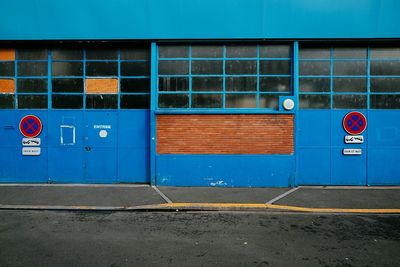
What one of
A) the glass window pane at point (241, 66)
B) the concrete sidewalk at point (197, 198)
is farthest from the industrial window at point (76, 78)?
the concrete sidewalk at point (197, 198)

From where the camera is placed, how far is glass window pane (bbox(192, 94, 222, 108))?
9672mm

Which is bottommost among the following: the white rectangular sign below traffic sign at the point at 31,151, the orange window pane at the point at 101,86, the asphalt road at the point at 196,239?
the asphalt road at the point at 196,239

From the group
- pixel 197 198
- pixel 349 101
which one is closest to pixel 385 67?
pixel 349 101

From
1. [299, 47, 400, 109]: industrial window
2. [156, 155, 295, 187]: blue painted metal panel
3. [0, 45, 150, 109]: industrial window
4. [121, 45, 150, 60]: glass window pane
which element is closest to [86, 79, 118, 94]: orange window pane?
[0, 45, 150, 109]: industrial window

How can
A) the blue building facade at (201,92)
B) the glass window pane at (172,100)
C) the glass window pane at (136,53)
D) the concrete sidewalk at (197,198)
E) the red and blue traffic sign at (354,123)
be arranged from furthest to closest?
the glass window pane at (136,53) < the glass window pane at (172,100) < the red and blue traffic sign at (354,123) < the blue building facade at (201,92) < the concrete sidewalk at (197,198)

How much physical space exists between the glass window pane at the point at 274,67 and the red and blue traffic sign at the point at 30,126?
297 inches

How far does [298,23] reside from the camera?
360 inches

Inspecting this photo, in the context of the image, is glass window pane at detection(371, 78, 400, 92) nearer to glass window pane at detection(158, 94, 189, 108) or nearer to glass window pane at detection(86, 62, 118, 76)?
glass window pane at detection(158, 94, 189, 108)

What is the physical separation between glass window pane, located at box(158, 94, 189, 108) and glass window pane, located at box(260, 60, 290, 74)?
8.63 feet

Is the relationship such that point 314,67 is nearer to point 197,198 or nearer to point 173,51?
point 173,51

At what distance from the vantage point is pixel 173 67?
9742 mm

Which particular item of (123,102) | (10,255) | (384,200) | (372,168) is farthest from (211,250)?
(372,168)

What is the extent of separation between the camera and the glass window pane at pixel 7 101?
1006 cm

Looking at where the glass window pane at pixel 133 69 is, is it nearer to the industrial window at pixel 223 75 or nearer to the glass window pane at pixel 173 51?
the industrial window at pixel 223 75
